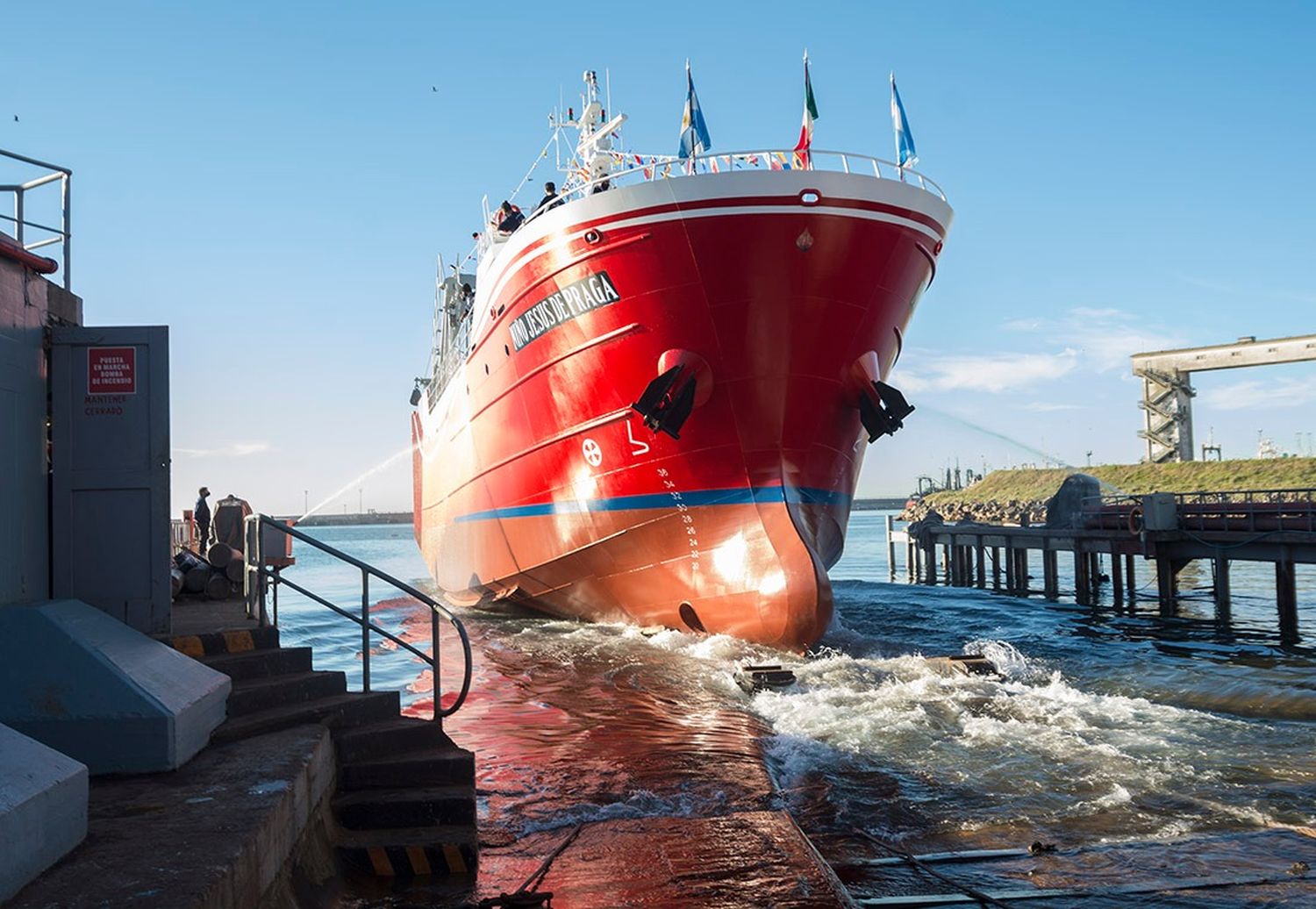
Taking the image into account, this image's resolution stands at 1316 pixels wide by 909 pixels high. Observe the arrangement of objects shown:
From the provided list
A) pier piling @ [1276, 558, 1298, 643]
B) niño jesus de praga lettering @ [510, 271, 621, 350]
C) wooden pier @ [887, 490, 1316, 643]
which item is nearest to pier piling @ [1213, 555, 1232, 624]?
wooden pier @ [887, 490, 1316, 643]

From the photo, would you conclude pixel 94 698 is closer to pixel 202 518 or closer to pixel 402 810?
pixel 402 810

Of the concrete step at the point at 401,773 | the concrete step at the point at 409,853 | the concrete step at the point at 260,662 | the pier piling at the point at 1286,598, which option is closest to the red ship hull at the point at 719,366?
the concrete step at the point at 260,662

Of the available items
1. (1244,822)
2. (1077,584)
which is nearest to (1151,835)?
(1244,822)

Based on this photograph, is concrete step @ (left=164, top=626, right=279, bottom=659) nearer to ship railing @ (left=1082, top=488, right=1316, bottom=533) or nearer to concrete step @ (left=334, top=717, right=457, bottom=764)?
concrete step @ (left=334, top=717, right=457, bottom=764)

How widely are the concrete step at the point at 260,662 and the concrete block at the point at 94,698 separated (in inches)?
29.4

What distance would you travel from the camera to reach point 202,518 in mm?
15312

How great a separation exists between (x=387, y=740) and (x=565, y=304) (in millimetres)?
8556

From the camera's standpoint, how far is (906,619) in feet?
70.4

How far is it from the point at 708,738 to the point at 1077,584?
65.3 ft

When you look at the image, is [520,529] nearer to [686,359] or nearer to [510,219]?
[686,359]

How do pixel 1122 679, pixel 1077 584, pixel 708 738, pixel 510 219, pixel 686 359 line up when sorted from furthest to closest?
pixel 1077 584, pixel 510 219, pixel 1122 679, pixel 686 359, pixel 708 738

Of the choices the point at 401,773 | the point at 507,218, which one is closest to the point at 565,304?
the point at 507,218

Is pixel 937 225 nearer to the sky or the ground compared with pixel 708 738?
nearer to the sky

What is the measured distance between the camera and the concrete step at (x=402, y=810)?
527 centimetres
